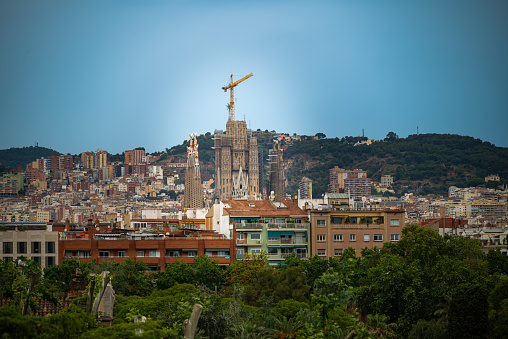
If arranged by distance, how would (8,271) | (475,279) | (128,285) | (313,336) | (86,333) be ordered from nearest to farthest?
(86,333) < (313,336) < (8,271) < (475,279) < (128,285)

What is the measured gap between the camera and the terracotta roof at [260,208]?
6981cm

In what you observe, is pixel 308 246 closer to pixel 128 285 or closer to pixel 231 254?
pixel 231 254

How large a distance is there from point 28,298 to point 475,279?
93.6 feet

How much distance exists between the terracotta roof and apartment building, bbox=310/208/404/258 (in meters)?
1.88

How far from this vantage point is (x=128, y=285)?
55.6 meters

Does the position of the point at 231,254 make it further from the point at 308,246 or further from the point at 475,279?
the point at 475,279

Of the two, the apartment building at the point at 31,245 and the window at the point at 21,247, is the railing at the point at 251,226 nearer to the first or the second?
the apartment building at the point at 31,245

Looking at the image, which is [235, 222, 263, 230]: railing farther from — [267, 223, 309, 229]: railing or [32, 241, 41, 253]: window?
[32, 241, 41, 253]: window

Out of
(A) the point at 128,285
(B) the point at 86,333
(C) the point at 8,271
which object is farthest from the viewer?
(A) the point at 128,285

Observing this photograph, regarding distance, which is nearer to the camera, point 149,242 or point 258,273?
point 258,273

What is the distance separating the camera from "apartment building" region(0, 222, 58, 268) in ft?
200

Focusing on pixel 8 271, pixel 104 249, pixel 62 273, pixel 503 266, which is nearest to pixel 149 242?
pixel 104 249

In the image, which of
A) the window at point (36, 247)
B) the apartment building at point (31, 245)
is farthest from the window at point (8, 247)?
the window at point (36, 247)

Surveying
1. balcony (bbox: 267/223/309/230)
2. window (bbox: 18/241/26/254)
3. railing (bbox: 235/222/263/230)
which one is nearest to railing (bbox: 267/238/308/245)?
balcony (bbox: 267/223/309/230)
